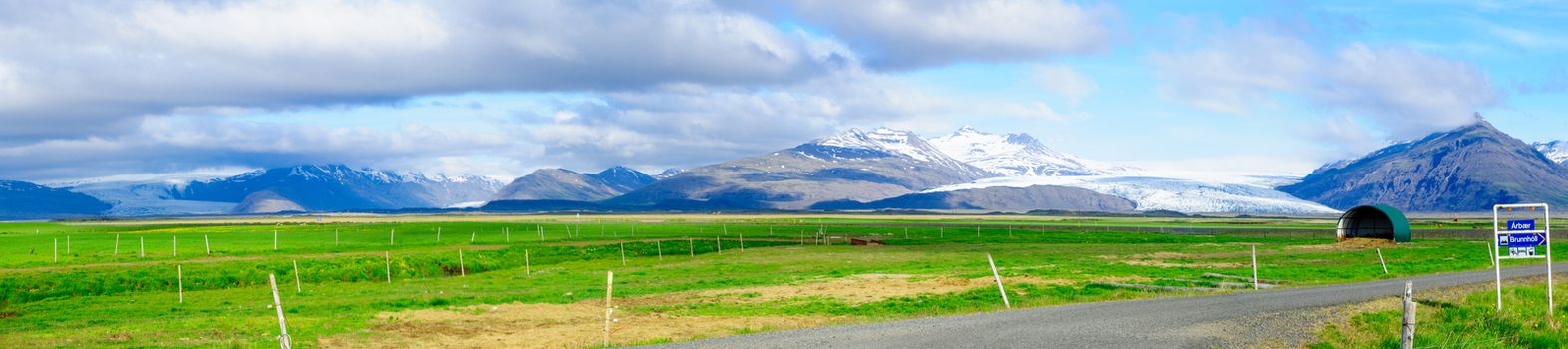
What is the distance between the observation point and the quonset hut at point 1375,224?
301ft

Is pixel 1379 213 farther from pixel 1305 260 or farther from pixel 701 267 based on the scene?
pixel 701 267

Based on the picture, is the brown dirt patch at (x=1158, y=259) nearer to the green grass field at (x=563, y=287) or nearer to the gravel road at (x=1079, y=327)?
the green grass field at (x=563, y=287)

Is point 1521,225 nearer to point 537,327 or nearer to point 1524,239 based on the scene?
point 1524,239

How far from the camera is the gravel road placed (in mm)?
24734

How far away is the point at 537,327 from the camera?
35.1m

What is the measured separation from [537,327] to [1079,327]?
54.8ft

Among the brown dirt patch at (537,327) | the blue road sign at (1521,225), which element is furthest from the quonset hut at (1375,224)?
the brown dirt patch at (537,327)

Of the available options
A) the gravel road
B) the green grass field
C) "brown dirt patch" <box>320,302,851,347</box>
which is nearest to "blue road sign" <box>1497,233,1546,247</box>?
the gravel road

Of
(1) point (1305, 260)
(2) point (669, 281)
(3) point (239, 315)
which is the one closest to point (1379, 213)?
(1) point (1305, 260)

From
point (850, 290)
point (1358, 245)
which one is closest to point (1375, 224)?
point (1358, 245)

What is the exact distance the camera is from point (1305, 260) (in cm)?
6806

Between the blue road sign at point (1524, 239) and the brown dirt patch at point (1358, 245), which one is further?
the brown dirt patch at point (1358, 245)

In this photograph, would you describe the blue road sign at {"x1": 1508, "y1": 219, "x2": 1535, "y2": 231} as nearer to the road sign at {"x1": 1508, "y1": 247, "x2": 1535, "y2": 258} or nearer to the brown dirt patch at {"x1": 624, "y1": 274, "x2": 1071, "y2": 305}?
the road sign at {"x1": 1508, "y1": 247, "x2": 1535, "y2": 258}

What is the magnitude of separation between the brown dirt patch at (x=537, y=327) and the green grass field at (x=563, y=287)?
0.09 metres
